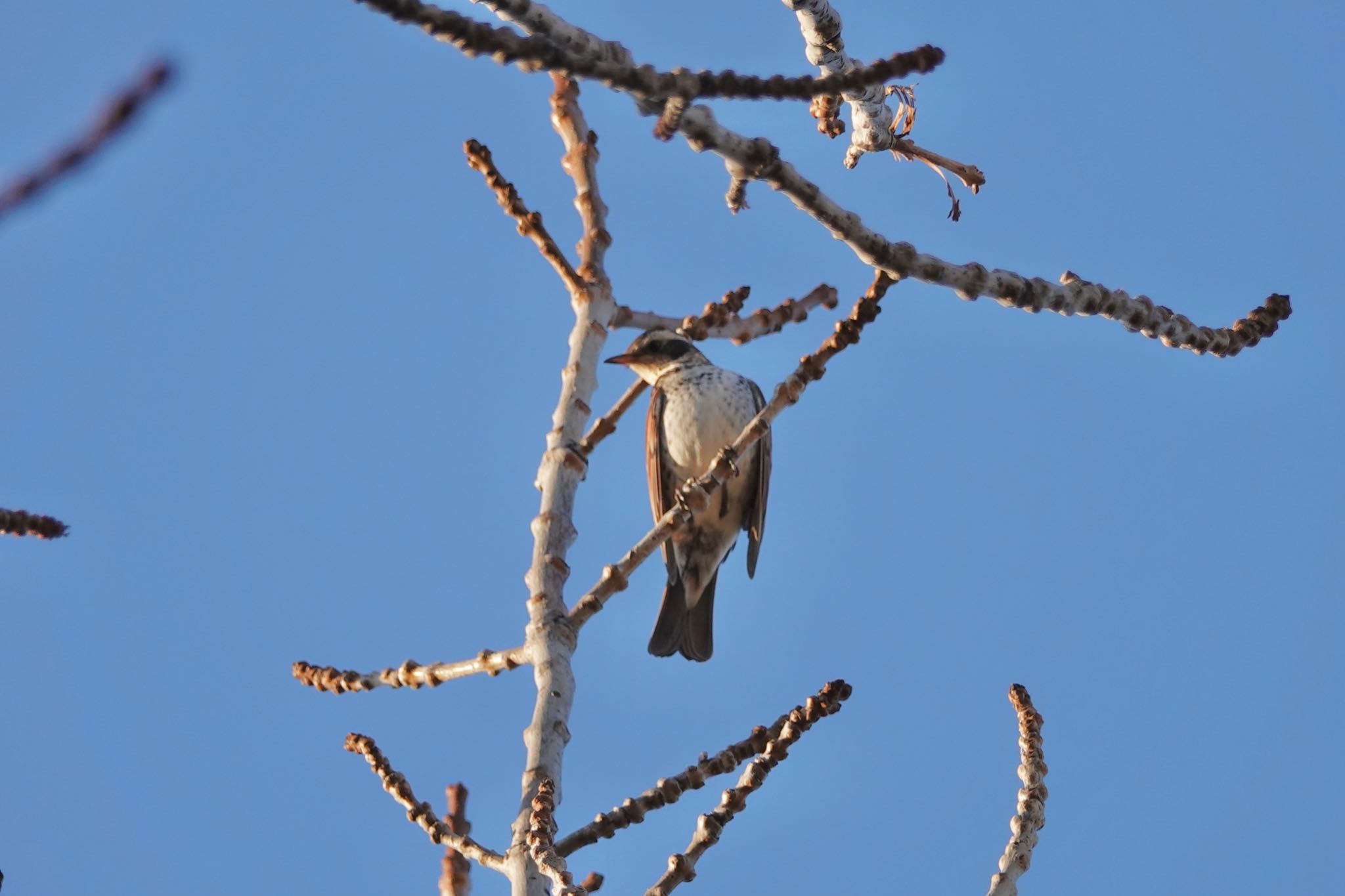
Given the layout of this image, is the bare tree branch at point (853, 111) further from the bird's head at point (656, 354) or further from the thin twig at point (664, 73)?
the bird's head at point (656, 354)

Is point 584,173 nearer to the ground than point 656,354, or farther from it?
nearer to the ground

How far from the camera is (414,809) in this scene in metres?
→ 3.43

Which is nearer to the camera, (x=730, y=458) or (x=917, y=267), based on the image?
(x=917, y=267)

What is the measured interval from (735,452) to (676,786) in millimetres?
1024

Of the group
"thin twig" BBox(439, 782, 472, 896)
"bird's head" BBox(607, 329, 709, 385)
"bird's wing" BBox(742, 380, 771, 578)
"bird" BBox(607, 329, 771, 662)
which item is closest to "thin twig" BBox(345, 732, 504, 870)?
"thin twig" BBox(439, 782, 472, 896)

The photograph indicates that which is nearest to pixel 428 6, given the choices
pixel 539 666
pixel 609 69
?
pixel 609 69

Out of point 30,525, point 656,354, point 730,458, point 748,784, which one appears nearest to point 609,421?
point 730,458

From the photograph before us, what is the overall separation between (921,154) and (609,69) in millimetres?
2724

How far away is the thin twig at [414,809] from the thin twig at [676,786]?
0.58ft

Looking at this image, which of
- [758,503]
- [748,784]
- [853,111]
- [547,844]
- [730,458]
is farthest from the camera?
[758,503]

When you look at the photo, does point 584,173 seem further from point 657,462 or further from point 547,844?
point 657,462

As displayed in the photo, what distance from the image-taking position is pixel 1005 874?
327cm

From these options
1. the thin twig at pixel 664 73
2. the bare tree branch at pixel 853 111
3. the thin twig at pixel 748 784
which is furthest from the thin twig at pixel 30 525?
the bare tree branch at pixel 853 111

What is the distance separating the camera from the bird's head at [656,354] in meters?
8.20
